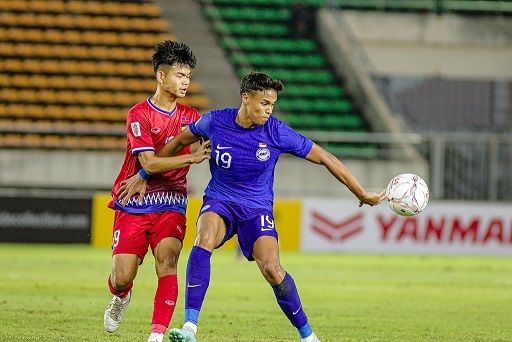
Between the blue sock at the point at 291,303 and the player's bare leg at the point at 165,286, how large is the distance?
753mm

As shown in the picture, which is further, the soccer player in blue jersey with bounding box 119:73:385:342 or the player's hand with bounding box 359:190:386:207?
the player's hand with bounding box 359:190:386:207

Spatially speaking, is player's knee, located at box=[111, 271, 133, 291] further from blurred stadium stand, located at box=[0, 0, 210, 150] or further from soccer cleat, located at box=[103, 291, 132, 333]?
blurred stadium stand, located at box=[0, 0, 210, 150]

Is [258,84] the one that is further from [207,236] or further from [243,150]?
[207,236]

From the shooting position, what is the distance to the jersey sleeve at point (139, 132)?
30.5 feet

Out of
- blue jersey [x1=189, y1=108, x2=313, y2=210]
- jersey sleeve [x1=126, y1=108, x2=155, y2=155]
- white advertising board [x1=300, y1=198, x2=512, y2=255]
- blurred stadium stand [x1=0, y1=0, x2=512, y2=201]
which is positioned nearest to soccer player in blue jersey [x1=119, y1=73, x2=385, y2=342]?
blue jersey [x1=189, y1=108, x2=313, y2=210]

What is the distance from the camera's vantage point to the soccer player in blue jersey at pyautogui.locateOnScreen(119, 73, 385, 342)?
8.99 metres

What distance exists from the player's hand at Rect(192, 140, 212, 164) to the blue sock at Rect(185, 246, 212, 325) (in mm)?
626

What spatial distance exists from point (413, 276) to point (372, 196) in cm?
906

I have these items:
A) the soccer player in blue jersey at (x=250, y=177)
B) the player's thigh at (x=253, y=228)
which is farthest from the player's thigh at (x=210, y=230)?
the player's thigh at (x=253, y=228)

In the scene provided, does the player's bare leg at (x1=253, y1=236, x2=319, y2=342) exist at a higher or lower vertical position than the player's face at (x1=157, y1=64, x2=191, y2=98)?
lower

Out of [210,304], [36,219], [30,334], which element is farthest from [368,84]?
[30,334]

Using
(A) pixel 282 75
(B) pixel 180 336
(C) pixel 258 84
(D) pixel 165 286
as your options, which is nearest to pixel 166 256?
(D) pixel 165 286

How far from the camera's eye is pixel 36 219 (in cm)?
2184

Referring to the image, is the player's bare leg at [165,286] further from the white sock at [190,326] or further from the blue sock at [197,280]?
the white sock at [190,326]
